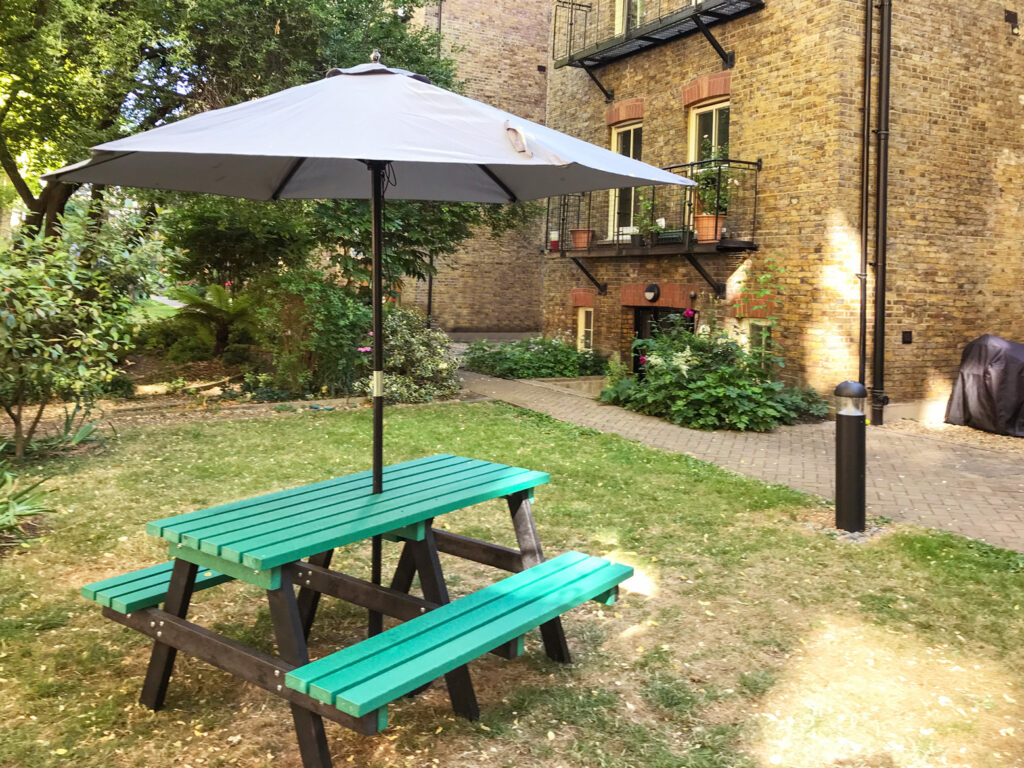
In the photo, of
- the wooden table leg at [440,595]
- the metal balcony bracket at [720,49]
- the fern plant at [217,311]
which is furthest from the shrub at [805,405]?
the fern plant at [217,311]

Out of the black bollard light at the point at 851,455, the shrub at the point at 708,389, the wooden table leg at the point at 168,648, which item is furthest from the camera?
the shrub at the point at 708,389

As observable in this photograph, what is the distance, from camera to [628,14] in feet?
44.5

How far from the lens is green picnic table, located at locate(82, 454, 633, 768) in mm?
2604

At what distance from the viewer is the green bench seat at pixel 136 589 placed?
311 centimetres

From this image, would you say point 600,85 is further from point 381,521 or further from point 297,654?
point 297,654

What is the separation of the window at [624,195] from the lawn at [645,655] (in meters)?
7.91

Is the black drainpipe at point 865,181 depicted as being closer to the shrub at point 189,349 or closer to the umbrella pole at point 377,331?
the umbrella pole at point 377,331

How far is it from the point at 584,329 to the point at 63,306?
1007cm

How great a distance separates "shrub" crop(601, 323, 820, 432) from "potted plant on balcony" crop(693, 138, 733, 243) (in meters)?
1.38

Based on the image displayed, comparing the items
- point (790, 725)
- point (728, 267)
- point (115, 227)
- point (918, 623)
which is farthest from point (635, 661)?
point (728, 267)

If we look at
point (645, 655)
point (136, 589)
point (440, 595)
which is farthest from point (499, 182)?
point (136, 589)

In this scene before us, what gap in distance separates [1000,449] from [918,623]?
5.66 m

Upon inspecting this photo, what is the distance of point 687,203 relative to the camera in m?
11.9

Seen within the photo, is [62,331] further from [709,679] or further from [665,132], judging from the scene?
[665,132]
